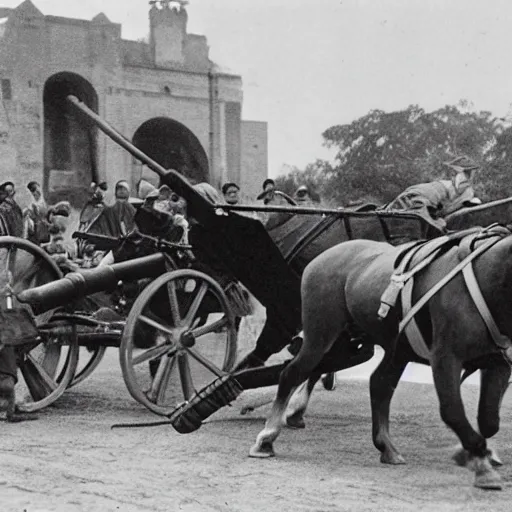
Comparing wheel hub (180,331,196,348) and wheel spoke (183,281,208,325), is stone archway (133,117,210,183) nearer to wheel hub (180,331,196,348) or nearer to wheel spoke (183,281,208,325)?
wheel spoke (183,281,208,325)

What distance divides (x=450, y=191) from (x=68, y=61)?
23.7 metres

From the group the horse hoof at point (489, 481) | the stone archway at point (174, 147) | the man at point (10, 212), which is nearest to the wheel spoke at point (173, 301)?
the horse hoof at point (489, 481)

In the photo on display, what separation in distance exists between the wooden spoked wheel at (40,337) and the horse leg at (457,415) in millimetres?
3727

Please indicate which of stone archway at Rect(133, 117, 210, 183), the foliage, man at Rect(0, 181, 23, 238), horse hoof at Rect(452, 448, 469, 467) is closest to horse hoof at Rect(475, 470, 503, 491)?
horse hoof at Rect(452, 448, 469, 467)

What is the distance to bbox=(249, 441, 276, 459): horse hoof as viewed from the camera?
6297 millimetres

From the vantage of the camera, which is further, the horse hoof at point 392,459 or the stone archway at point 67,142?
the stone archway at point 67,142

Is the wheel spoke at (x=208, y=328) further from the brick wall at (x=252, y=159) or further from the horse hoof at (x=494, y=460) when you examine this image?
the brick wall at (x=252, y=159)

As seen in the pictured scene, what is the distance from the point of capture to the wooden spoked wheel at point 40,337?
8359mm

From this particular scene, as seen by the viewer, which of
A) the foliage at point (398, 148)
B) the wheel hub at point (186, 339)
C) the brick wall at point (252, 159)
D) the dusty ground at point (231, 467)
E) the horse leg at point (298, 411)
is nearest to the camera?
the dusty ground at point (231, 467)

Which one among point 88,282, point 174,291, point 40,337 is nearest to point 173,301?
point 174,291

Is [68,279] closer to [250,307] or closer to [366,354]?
[250,307]

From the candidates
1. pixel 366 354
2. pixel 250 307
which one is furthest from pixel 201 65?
pixel 366 354

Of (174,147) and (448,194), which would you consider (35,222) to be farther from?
(174,147)

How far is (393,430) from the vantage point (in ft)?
24.6
